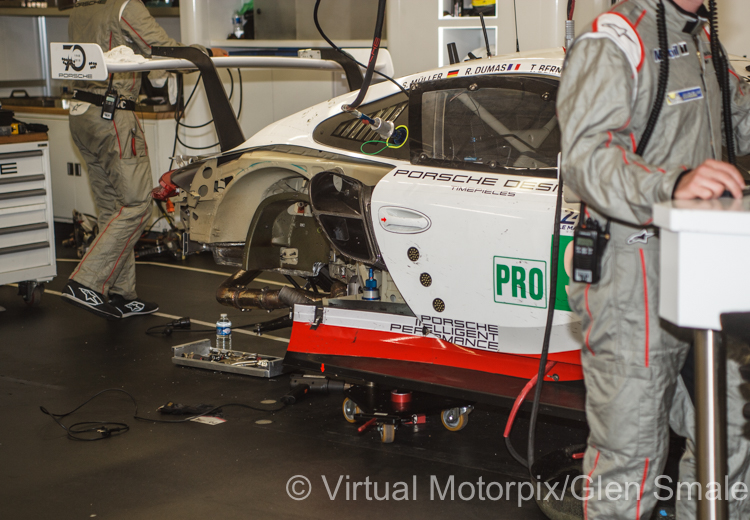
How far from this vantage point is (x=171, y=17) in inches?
398

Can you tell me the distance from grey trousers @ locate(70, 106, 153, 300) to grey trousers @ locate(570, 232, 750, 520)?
13.3ft

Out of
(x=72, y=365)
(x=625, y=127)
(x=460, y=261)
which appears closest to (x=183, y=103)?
(x=72, y=365)

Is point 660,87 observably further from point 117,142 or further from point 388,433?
point 117,142

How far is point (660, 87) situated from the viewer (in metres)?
1.97

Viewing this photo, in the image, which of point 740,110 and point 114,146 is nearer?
point 740,110

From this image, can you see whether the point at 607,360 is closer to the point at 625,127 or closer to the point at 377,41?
the point at 625,127

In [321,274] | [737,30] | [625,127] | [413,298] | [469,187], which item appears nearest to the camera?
[625,127]

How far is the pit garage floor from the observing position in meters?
2.88

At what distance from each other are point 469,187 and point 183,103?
525 cm

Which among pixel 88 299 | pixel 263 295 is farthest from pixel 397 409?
pixel 88 299

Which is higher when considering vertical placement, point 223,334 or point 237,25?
point 237,25

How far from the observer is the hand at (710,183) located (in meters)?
1.66

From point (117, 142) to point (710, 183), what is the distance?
4.58 m
